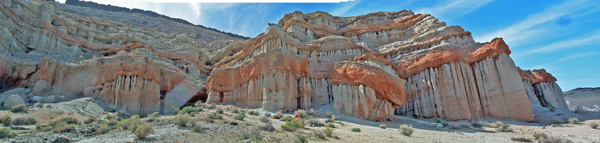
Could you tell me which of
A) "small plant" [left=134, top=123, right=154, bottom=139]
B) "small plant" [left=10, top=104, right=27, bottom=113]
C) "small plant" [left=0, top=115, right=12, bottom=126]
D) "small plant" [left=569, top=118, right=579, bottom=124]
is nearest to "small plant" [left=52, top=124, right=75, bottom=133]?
"small plant" [left=0, top=115, right=12, bottom=126]

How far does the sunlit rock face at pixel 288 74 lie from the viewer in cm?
2320

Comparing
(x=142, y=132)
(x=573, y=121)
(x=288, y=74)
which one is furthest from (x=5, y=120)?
(x=573, y=121)

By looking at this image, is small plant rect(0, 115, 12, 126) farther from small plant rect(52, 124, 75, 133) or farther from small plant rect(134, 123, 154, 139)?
small plant rect(134, 123, 154, 139)

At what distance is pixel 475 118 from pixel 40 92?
38629mm

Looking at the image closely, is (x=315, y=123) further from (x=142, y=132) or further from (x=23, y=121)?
(x=23, y=121)

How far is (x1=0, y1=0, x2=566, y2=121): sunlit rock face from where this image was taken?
23.2m

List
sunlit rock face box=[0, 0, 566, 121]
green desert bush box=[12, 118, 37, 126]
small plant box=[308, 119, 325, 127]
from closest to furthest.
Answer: green desert bush box=[12, 118, 37, 126], small plant box=[308, 119, 325, 127], sunlit rock face box=[0, 0, 566, 121]

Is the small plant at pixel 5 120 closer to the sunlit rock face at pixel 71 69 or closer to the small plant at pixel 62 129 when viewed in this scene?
the small plant at pixel 62 129

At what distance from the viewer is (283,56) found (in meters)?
25.6

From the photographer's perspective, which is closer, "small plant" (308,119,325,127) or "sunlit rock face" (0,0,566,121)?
"small plant" (308,119,325,127)

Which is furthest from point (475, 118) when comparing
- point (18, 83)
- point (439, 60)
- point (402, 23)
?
point (18, 83)

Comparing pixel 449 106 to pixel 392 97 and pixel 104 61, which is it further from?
pixel 104 61

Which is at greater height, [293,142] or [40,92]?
[40,92]

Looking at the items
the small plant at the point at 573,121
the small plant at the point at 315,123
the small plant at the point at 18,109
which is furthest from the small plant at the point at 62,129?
the small plant at the point at 573,121
